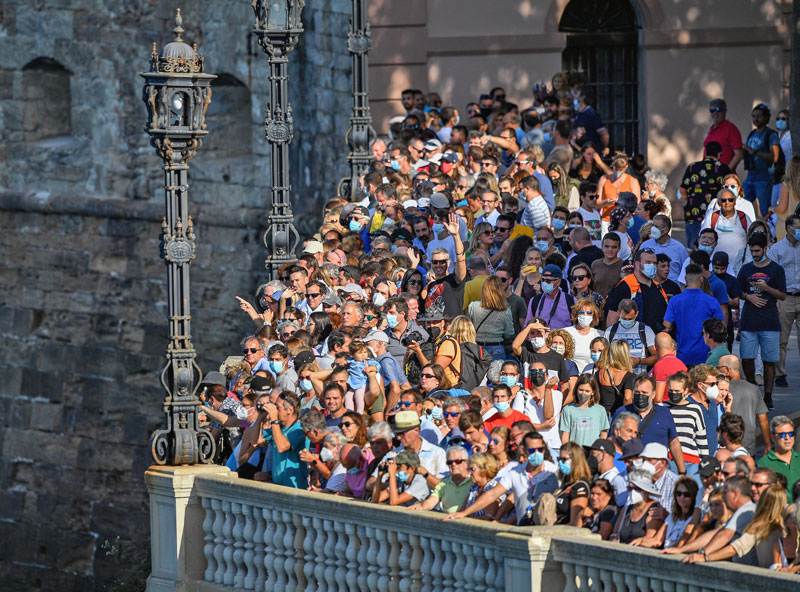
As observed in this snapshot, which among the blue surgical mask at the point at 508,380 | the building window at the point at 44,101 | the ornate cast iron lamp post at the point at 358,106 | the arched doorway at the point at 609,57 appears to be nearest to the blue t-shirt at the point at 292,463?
the blue surgical mask at the point at 508,380

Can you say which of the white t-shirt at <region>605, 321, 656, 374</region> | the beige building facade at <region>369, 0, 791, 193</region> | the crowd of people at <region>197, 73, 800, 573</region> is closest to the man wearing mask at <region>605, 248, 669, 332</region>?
the crowd of people at <region>197, 73, 800, 573</region>

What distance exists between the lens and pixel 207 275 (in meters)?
32.0

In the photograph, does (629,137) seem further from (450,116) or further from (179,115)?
(179,115)

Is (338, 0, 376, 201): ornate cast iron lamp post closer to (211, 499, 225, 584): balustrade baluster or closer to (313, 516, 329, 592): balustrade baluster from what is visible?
(211, 499, 225, 584): balustrade baluster

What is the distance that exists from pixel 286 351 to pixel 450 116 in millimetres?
8994

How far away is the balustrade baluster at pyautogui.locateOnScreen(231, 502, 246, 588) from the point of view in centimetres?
1600

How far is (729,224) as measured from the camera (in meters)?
19.6

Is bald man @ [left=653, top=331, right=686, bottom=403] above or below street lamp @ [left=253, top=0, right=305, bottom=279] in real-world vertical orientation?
below

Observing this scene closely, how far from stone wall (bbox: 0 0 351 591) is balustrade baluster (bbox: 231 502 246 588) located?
14.1m

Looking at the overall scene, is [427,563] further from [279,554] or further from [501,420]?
[279,554]

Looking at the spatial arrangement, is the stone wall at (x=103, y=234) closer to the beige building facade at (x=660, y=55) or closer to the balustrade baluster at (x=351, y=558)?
the beige building facade at (x=660, y=55)

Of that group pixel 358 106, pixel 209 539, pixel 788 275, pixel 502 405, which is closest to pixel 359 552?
pixel 502 405

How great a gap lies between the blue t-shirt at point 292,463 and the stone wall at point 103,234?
14152mm

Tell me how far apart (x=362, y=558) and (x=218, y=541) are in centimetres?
188
